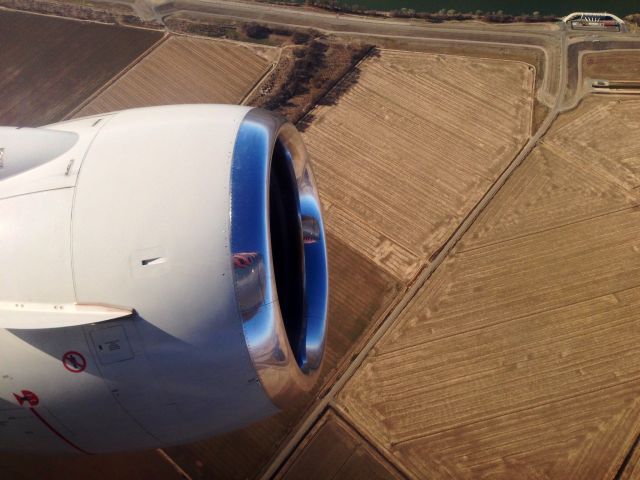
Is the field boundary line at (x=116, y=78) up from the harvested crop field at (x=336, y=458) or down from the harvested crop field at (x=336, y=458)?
up

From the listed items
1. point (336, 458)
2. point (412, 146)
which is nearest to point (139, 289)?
point (336, 458)

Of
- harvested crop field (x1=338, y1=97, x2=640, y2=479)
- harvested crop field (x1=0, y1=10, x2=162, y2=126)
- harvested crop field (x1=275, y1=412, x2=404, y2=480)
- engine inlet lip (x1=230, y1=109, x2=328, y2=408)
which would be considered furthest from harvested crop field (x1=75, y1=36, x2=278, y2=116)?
harvested crop field (x1=275, y1=412, x2=404, y2=480)

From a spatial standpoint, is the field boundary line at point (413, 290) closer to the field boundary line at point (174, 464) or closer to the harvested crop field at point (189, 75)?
the field boundary line at point (174, 464)

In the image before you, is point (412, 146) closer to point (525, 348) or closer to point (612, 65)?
point (525, 348)

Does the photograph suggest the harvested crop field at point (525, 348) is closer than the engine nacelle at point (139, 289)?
No

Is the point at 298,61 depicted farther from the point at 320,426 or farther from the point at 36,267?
the point at 36,267

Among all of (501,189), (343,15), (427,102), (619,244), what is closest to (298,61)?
(343,15)

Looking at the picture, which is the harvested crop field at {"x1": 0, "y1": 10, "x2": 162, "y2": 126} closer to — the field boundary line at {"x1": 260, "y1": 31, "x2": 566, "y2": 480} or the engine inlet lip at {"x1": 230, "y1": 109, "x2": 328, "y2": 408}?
the field boundary line at {"x1": 260, "y1": 31, "x2": 566, "y2": 480}

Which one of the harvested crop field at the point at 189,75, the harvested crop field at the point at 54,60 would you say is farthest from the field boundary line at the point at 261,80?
the harvested crop field at the point at 54,60
